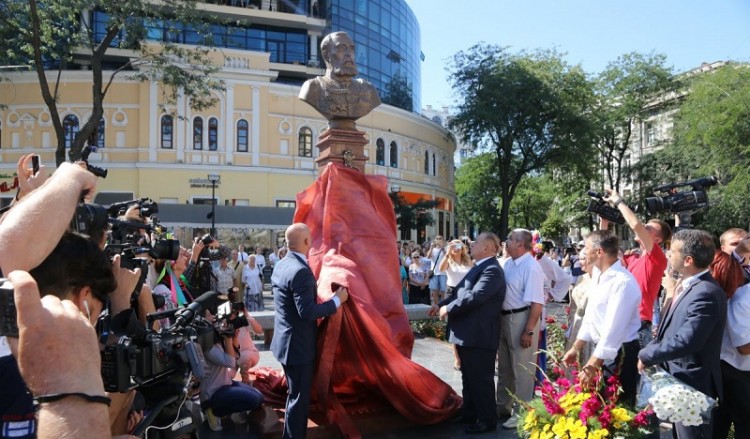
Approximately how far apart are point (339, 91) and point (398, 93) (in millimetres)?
42356

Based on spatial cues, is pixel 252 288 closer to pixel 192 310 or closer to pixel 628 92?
pixel 192 310

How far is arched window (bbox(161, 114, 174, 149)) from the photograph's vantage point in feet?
110

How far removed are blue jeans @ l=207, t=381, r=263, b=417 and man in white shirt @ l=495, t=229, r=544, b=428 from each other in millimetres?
2555

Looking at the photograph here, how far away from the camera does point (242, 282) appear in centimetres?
1385

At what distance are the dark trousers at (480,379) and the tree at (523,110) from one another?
30070mm

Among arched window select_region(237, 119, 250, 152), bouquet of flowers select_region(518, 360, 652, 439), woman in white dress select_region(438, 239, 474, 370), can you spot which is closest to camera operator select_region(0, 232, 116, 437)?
bouquet of flowers select_region(518, 360, 652, 439)

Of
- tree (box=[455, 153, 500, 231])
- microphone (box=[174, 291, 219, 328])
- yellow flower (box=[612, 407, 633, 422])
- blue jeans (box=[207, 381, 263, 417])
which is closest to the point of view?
microphone (box=[174, 291, 219, 328])

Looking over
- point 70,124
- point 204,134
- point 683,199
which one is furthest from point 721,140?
point 70,124

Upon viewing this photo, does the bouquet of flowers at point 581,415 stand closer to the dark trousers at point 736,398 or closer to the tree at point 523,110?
the dark trousers at point 736,398

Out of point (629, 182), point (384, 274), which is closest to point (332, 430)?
point (384, 274)

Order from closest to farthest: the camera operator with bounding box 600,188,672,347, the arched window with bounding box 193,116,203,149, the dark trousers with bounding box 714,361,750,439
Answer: the dark trousers with bounding box 714,361,750,439 → the camera operator with bounding box 600,188,672,347 → the arched window with bounding box 193,116,203,149

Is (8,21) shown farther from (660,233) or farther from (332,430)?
(660,233)

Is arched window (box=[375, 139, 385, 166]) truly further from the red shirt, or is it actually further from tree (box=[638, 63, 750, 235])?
the red shirt

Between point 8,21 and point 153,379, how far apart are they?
742 inches
